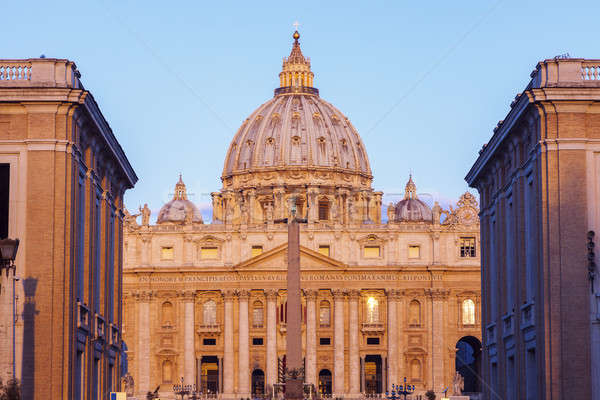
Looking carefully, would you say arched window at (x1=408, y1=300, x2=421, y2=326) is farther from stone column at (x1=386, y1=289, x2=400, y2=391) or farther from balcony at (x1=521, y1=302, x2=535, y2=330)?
balcony at (x1=521, y1=302, x2=535, y2=330)

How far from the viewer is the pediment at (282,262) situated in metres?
126

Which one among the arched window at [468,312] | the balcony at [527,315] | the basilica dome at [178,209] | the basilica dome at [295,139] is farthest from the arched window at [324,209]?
the balcony at [527,315]

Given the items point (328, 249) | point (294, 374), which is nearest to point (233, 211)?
point (328, 249)

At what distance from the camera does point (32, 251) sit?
42.3m

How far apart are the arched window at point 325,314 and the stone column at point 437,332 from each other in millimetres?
9352

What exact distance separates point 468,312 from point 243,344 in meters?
20.7

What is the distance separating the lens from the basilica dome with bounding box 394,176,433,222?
147 meters

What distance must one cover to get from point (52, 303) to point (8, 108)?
613cm

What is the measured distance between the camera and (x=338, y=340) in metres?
128

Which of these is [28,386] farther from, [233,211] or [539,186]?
[233,211]

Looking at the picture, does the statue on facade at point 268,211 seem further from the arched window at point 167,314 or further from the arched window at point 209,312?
the arched window at point 167,314

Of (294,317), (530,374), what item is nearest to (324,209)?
Result: (294,317)

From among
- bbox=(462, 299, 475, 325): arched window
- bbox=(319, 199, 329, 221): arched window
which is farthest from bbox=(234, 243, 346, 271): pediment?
bbox=(319, 199, 329, 221): arched window

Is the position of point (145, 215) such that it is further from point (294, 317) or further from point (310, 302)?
point (294, 317)
